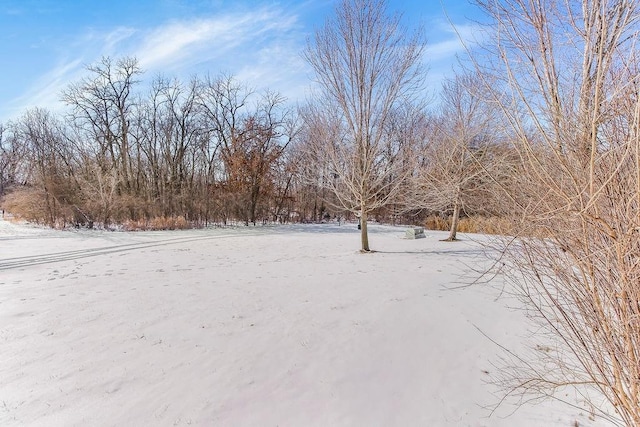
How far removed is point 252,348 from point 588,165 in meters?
3.17

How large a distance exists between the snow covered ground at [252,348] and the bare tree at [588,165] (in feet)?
3.62

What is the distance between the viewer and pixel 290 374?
3.02 metres

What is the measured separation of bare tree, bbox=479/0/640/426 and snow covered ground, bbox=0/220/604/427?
43.5 inches

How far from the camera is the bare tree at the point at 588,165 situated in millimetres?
1627

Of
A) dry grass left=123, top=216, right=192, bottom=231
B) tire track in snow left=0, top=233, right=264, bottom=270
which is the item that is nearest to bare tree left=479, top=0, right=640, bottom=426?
tire track in snow left=0, top=233, right=264, bottom=270

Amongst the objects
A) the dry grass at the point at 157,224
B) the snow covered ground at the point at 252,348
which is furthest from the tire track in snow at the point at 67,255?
the dry grass at the point at 157,224

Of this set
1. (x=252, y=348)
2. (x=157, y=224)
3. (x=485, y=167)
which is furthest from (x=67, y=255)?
(x=485, y=167)

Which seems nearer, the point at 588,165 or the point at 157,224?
the point at 588,165

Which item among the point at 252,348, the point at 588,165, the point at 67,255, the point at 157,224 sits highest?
the point at 588,165

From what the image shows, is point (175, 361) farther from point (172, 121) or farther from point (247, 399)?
point (172, 121)

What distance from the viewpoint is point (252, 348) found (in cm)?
348

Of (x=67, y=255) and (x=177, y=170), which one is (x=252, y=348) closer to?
(x=67, y=255)

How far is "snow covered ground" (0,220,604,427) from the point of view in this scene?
8.31ft

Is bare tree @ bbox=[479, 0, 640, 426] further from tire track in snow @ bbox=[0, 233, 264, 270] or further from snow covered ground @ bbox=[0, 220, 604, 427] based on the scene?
tire track in snow @ bbox=[0, 233, 264, 270]
